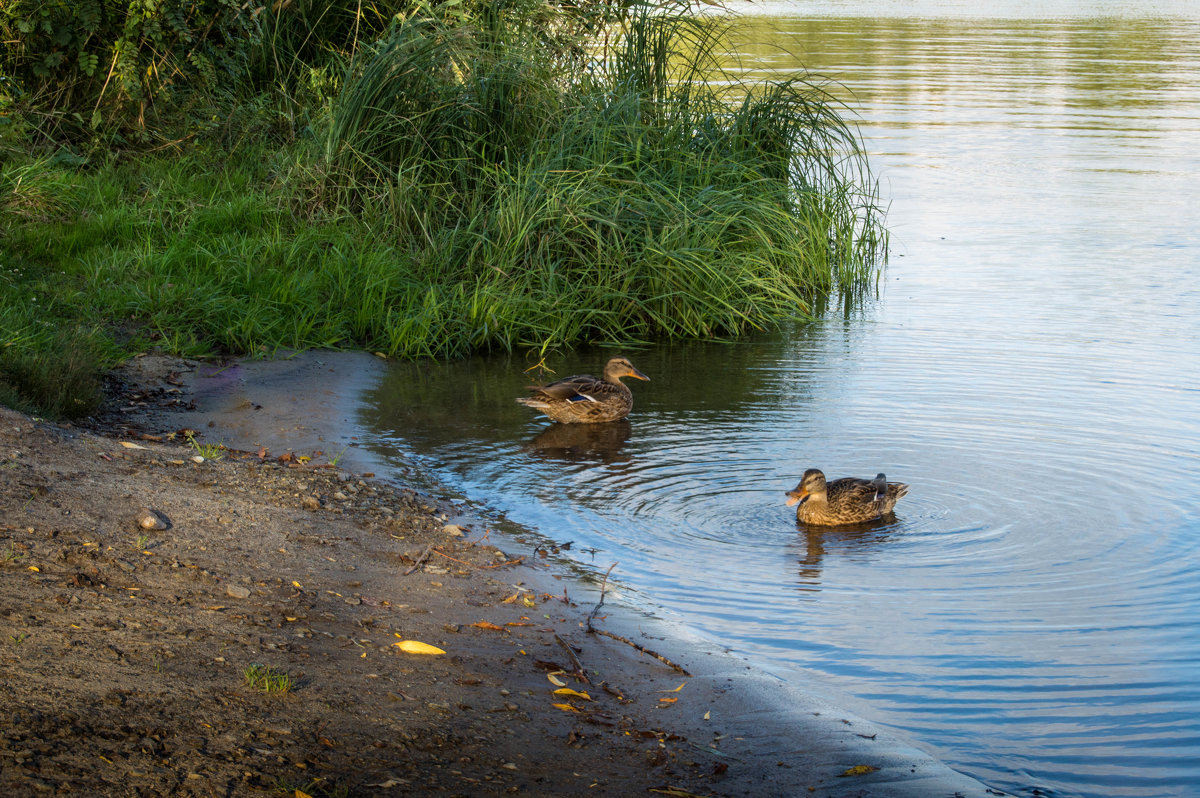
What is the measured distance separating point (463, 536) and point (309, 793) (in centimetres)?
281

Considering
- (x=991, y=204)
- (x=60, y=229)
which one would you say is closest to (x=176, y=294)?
(x=60, y=229)

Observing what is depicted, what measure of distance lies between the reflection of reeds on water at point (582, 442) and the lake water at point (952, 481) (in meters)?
0.03

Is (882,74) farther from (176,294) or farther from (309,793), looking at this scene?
(309,793)

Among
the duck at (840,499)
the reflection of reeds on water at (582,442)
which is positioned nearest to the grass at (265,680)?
the duck at (840,499)

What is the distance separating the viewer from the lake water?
5031 mm

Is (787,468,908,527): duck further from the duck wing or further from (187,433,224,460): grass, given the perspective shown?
(187,433,224,460): grass

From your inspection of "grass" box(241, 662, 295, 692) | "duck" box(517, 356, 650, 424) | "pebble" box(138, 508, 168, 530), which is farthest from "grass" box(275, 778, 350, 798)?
"duck" box(517, 356, 650, 424)

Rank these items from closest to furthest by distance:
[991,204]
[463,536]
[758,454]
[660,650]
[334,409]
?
[660,650]
[463,536]
[758,454]
[334,409]
[991,204]

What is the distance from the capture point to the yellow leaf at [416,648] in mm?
4691

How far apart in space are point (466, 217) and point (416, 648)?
7.61 metres

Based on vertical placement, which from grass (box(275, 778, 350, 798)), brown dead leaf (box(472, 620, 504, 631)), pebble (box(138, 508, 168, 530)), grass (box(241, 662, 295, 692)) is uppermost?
pebble (box(138, 508, 168, 530))

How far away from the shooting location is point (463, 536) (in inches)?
251

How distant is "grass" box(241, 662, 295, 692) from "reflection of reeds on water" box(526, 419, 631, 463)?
163 inches

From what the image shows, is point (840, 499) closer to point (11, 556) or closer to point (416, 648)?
point (416, 648)
